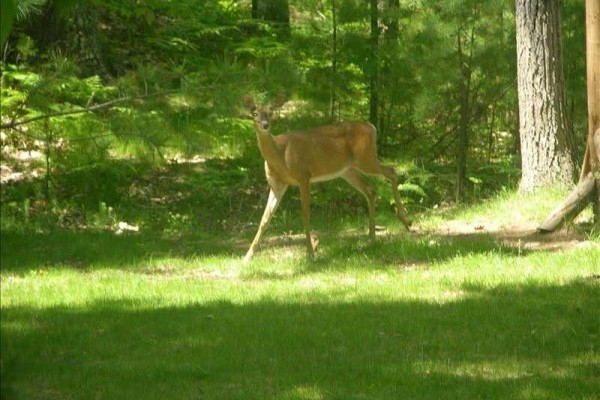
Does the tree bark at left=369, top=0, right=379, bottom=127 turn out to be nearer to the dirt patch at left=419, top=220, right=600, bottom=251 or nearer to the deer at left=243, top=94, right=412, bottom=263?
the deer at left=243, top=94, right=412, bottom=263

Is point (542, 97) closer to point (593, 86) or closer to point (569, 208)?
point (593, 86)

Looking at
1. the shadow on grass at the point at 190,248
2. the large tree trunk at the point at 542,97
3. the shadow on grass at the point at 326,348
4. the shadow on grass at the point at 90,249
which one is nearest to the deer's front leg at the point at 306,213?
the shadow on grass at the point at 190,248

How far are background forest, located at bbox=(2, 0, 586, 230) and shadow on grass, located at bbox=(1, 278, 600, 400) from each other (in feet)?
15.2

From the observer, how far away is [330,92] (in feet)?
48.3

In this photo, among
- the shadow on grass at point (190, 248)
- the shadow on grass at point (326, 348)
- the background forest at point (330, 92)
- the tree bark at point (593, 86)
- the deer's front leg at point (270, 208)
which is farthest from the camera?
the background forest at point (330, 92)

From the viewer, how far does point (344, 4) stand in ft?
47.1

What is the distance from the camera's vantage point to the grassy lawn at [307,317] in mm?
5926

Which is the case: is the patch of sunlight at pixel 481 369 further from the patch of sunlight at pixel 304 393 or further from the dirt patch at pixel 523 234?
the dirt patch at pixel 523 234

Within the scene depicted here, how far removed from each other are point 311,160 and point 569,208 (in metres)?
2.76

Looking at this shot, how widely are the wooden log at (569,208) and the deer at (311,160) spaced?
5.60 feet

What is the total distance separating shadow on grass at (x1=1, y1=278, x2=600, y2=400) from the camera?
579 cm

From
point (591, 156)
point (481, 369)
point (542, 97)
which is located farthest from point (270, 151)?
point (481, 369)

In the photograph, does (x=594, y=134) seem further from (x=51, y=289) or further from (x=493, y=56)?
(x=51, y=289)

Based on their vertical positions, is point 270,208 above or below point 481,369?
above
